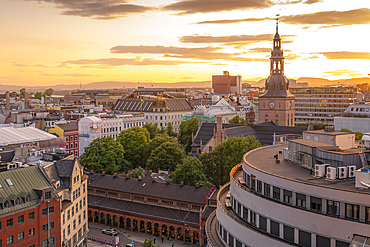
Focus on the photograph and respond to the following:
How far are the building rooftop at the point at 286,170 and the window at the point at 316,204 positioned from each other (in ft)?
4.07

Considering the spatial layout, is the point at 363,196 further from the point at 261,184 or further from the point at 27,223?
the point at 27,223

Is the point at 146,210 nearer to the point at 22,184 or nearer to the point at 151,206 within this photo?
the point at 151,206

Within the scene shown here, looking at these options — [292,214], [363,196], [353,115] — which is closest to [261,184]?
[292,214]

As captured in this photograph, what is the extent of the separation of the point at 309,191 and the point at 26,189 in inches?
1474

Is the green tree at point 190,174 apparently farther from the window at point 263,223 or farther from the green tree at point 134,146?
the window at point 263,223

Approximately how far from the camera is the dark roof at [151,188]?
6650 cm

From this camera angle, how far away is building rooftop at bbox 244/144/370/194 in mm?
32309

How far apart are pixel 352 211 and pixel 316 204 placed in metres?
2.91

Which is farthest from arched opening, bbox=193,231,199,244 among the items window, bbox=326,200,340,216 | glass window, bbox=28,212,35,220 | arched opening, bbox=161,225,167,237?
window, bbox=326,200,340,216

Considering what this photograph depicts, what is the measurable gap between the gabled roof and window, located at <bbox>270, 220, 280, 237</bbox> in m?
32.2

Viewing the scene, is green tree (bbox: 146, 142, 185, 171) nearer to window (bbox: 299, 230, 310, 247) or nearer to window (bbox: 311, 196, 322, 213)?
window (bbox: 299, 230, 310, 247)

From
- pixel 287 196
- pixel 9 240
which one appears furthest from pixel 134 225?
pixel 287 196

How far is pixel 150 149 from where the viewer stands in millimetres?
105438

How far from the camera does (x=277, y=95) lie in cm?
14088
